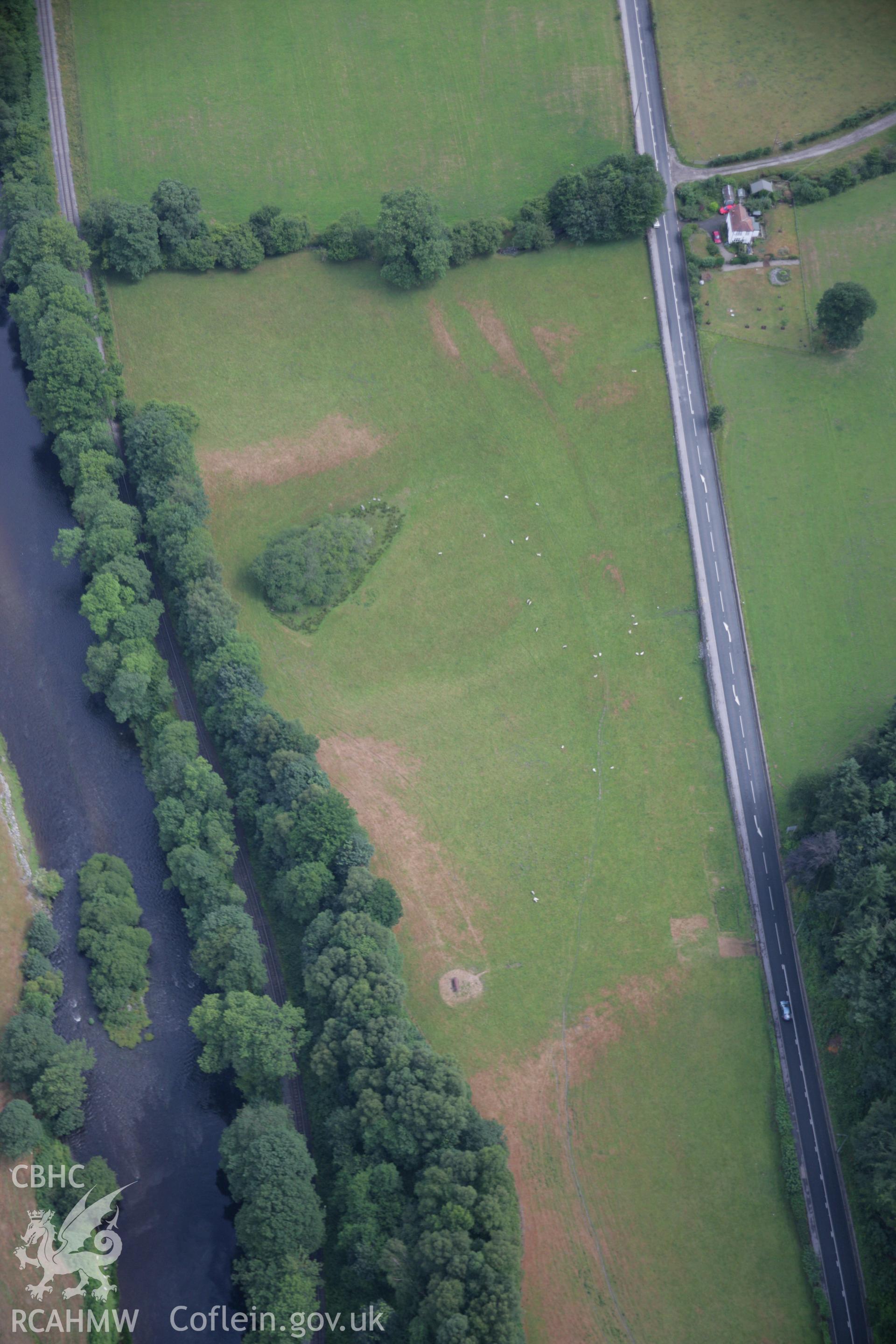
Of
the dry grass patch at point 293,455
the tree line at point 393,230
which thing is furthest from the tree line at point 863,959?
the tree line at point 393,230

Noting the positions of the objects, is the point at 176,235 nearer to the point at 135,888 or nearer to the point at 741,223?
the point at 741,223

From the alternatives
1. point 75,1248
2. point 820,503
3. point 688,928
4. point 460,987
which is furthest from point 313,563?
point 75,1248

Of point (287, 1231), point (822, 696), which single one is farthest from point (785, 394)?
point (287, 1231)

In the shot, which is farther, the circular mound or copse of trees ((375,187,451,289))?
copse of trees ((375,187,451,289))

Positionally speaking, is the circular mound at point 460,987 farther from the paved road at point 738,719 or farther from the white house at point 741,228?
the white house at point 741,228

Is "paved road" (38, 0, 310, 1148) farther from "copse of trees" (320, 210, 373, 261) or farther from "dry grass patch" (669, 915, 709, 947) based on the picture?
"dry grass patch" (669, 915, 709, 947)

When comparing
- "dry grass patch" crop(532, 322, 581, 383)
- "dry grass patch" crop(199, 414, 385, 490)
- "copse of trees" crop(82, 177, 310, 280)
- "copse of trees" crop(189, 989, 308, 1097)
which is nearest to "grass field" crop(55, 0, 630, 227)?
"copse of trees" crop(82, 177, 310, 280)
